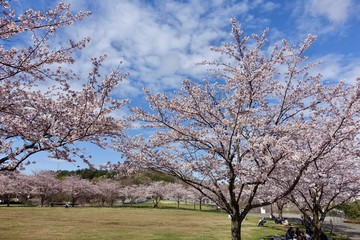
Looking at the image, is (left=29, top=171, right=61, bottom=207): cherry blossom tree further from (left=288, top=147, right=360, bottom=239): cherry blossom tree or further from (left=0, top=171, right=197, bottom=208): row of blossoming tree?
(left=288, top=147, right=360, bottom=239): cherry blossom tree

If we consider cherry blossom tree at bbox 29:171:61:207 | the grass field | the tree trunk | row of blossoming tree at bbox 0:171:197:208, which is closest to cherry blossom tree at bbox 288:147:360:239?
the tree trunk

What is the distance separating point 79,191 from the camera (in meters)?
69.6

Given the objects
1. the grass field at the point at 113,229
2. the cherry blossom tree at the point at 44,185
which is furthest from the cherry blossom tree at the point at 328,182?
the cherry blossom tree at the point at 44,185

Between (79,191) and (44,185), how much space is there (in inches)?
307

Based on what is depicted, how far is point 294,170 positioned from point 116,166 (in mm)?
5366

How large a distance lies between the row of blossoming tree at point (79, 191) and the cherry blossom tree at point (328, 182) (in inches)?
2011

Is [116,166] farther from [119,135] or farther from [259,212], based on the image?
[259,212]

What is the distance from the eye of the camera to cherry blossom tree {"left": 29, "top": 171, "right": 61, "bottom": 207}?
64125 millimetres

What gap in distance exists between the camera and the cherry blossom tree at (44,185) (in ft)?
210

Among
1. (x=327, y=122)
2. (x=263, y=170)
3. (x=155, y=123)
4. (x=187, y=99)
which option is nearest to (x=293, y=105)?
(x=327, y=122)

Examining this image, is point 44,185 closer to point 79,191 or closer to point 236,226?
point 79,191

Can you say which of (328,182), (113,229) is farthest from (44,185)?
(328,182)

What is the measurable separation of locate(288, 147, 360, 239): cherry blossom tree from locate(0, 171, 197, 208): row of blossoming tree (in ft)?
168

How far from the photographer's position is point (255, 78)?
8188 millimetres
